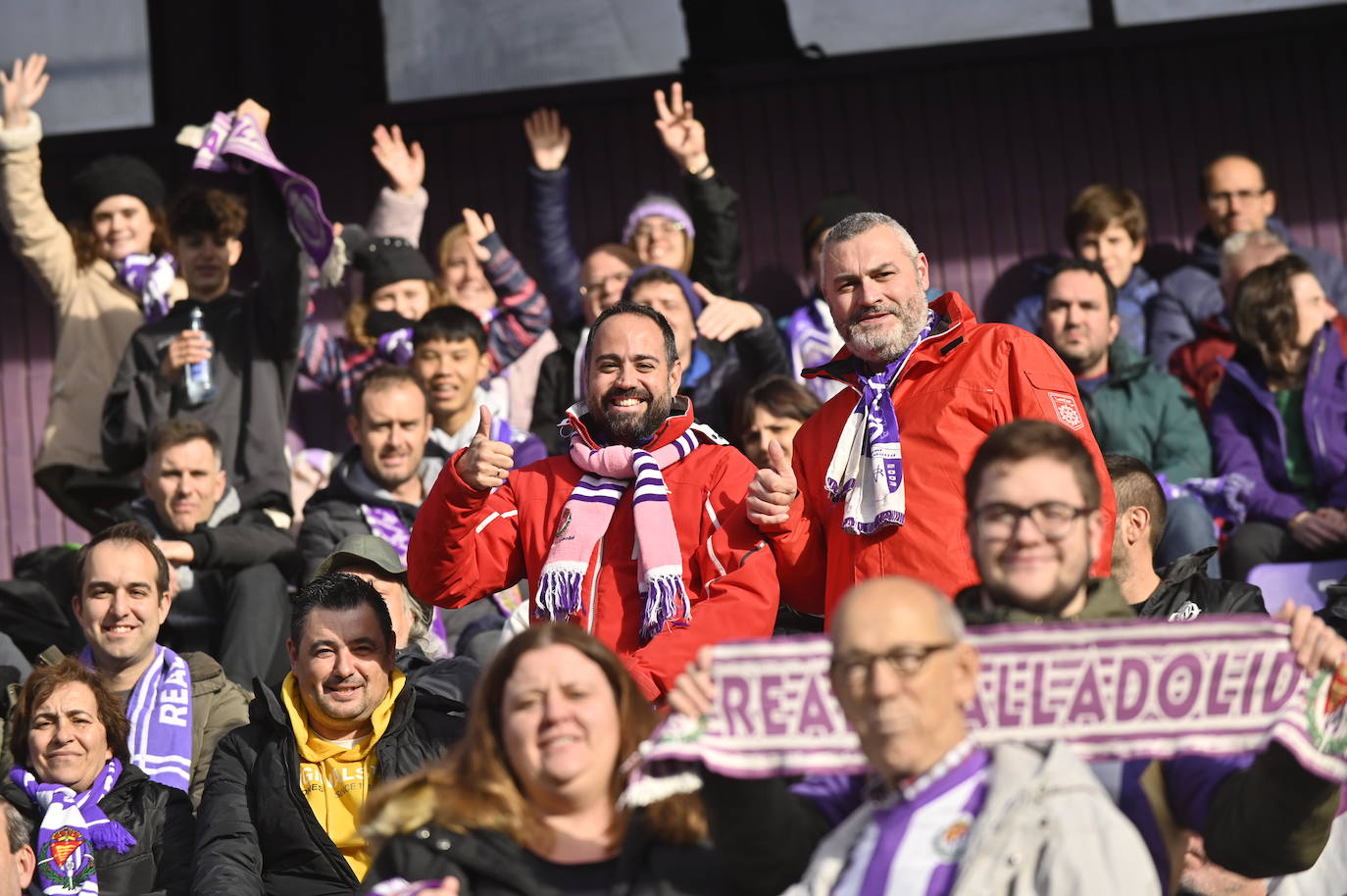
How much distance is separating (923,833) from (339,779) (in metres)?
2.10

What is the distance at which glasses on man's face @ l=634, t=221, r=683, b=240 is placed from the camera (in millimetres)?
7266

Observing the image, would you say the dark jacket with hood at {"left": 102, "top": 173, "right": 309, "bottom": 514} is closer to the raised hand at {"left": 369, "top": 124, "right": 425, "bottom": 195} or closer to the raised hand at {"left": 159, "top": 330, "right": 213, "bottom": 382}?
the raised hand at {"left": 159, "top": 330, "right": 213, "bottom": 382}

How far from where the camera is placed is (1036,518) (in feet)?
9.82

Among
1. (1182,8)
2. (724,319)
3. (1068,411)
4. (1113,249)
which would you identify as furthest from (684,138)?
(1068,411)

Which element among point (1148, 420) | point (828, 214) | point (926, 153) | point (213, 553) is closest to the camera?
point (213, 553)

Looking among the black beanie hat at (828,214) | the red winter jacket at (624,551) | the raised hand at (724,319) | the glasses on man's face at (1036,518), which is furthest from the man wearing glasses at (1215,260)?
the glasses on man's face at (1036,518)

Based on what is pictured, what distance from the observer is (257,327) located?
676 cm

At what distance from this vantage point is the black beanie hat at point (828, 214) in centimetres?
753

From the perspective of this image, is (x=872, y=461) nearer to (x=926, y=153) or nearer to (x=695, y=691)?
(x=695, y=691)

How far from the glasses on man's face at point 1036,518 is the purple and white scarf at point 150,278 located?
15.7 feet

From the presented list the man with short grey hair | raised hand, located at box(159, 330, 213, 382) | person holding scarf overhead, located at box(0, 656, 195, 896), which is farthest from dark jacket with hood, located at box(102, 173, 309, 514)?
the man with short grey hair

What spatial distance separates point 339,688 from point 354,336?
3.07 metres

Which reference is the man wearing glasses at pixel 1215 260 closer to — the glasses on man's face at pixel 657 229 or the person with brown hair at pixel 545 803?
the glasses on man's face at pixel 657 229

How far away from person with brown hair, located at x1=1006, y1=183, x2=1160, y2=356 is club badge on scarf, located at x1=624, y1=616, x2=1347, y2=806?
14.7 feet
